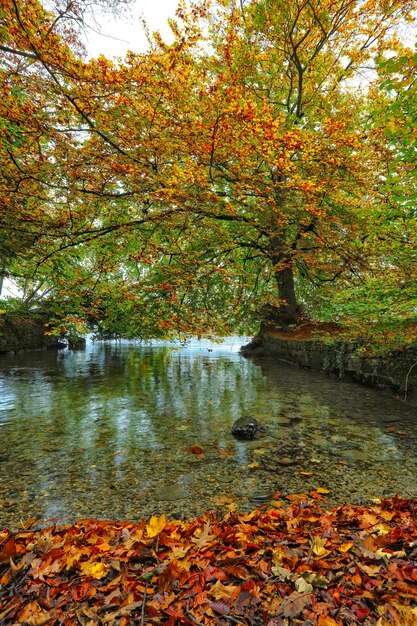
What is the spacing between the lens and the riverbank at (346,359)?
7.13 m

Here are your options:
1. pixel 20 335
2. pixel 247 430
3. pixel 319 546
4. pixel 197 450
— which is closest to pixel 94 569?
pixel 319 546

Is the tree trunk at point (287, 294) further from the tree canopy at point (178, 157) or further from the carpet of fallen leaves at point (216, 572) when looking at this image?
the carpet of fallen leaves at point (216, 572)

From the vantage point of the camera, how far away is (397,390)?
7.41m

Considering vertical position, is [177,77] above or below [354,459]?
above

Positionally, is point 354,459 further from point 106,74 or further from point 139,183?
point 106,74

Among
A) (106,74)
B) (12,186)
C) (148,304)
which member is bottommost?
(148,304)

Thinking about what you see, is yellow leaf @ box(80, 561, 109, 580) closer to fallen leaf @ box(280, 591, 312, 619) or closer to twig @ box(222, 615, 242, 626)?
twig @ box(222, 615, 242, 626)

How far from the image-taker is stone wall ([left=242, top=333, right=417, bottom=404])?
7.06 meters

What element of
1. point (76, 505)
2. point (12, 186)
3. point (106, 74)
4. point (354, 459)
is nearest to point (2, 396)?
point (12, 186)

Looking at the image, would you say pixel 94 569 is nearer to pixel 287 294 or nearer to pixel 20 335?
pixel 287 294

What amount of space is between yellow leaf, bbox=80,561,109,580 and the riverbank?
670 centimetres

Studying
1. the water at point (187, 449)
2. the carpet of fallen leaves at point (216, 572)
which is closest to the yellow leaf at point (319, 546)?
the carpet of fallen leaves at point (216, 572)

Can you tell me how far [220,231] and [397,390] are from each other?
6.11 meters

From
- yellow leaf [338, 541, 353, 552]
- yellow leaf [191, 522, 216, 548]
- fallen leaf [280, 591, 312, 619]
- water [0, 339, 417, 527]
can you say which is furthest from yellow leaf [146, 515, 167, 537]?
yellow leaf [338, 541, 353, 552]
